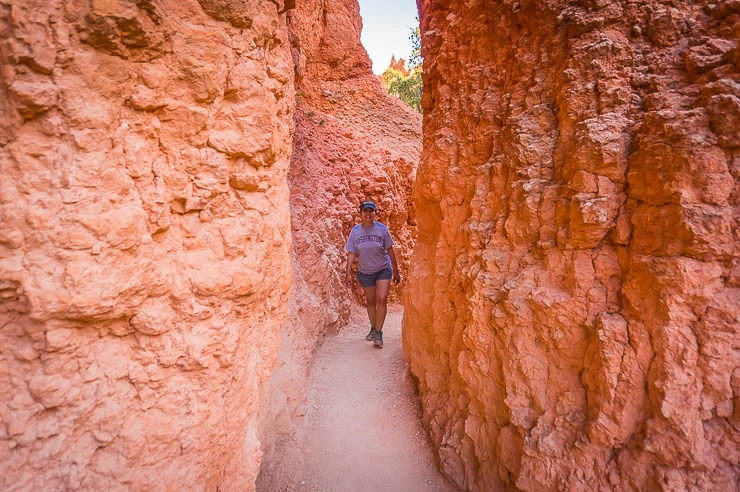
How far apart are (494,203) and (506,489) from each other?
209 cm

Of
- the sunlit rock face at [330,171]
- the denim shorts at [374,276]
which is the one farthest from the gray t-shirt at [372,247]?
the sunlit rock face at [330,171]

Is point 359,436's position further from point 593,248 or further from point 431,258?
point 593,248

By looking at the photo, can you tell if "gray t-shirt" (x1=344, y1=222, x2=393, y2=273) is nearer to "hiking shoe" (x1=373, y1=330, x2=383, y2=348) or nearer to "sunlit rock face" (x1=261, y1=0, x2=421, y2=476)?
"sunlit rock face" (x1=261, y1=0, x2=421, y2=476)

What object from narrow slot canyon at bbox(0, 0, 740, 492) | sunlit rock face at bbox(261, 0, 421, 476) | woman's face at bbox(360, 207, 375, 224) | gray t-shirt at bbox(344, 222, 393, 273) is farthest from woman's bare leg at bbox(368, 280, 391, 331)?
narrow slot canyon at bbox(0, 0, 740, 492)

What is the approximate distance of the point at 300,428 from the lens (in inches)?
120

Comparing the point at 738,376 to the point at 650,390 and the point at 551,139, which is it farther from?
the point at 551,139

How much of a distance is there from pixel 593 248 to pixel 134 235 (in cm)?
240

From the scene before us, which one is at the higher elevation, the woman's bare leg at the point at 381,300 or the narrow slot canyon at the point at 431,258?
the narrow slot canyon at the point at 431,258

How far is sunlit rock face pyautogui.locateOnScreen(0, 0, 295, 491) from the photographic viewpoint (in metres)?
1.04

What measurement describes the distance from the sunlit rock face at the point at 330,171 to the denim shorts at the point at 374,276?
63cm

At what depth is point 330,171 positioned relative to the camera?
6332 mm

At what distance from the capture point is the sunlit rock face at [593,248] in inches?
65.6

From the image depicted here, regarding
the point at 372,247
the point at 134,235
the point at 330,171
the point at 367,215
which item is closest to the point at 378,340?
the point at 372,247

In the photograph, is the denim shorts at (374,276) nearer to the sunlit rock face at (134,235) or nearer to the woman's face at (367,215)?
the woman's face at (367,215)
